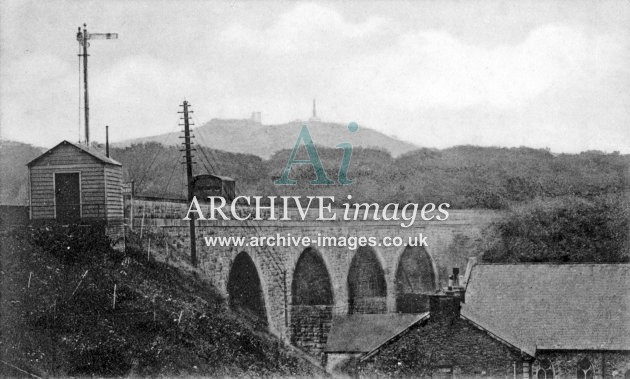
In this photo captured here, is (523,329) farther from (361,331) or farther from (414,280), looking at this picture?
(414,280)

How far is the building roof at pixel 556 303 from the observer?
19281 mm

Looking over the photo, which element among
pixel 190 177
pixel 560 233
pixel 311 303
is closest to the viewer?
pixel 190 177

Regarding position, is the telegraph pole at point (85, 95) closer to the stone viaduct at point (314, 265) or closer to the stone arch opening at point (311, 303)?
the stone viaduct at point (314, 265)

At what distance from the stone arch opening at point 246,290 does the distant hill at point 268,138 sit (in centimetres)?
489

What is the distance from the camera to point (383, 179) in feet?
115

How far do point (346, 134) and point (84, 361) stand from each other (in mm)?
15177

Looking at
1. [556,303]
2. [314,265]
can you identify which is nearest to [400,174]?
[314,265]

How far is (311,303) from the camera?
2934 centimetres

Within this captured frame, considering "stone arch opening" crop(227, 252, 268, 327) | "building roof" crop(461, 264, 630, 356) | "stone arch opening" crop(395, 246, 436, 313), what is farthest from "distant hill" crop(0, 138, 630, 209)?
"building roof" crop(461, 264, 630, 356)

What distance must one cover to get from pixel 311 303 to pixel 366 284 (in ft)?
7.91

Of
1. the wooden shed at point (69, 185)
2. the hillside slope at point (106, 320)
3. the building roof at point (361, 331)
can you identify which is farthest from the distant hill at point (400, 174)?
the hillside slope at point (106, 320)

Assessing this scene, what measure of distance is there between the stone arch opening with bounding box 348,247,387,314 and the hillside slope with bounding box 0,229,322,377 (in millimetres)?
7689

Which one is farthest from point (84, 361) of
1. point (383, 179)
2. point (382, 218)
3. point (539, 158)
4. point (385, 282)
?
point (539, 158)

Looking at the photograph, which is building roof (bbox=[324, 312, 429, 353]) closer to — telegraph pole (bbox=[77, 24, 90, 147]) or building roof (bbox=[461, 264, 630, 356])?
building roof (bbox=[461, 264, 630, 356])
